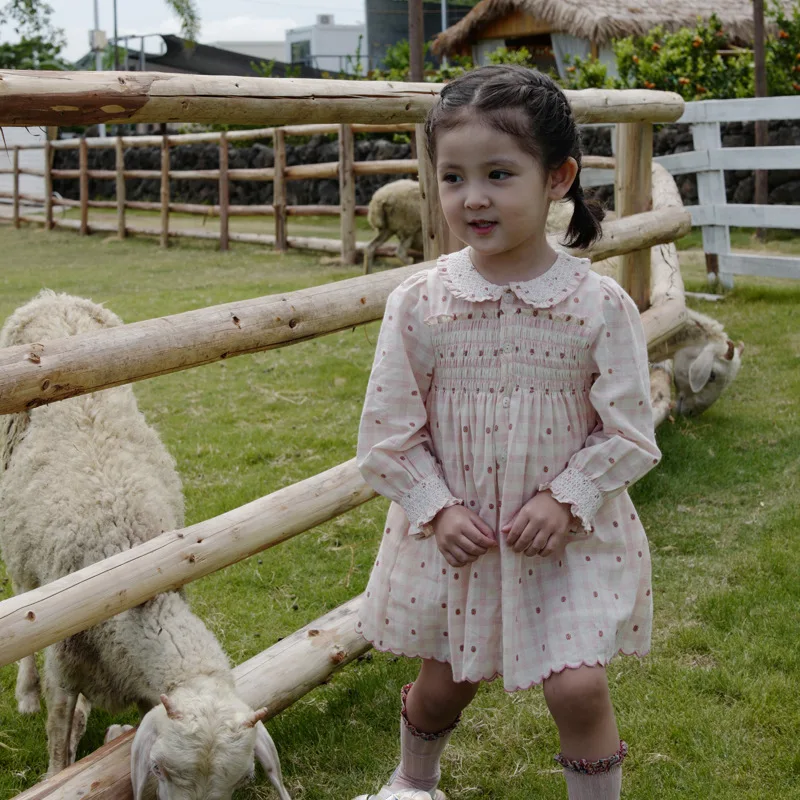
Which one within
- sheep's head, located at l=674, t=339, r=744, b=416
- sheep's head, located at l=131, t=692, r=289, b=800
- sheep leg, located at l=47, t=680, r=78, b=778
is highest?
sheep's head, located at l=674, t=339, r=744, b=416

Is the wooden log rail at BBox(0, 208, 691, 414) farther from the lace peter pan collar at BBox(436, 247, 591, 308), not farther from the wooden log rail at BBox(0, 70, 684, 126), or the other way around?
the lace peter pan collar at BBox(436, 247, 591, 308)

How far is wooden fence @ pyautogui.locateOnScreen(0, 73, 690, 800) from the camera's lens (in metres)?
2.04

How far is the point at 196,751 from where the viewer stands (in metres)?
2.16

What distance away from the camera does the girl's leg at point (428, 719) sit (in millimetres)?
2119

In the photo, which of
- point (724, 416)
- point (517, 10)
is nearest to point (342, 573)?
point (724, 416)

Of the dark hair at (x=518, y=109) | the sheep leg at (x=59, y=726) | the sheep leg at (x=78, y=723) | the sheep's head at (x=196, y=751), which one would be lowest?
the sheep leg at (x=78, y=723)

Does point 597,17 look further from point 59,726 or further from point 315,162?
point 59,726

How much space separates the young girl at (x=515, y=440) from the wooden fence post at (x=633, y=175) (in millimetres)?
2879

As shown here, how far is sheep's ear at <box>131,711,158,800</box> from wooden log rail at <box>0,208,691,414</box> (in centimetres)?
76

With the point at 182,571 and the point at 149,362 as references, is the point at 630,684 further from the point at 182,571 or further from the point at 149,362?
the point at 149,362

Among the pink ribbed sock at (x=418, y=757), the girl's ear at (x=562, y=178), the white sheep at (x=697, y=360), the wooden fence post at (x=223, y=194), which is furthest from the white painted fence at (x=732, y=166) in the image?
the wooden fence post at (x=223, y=194)

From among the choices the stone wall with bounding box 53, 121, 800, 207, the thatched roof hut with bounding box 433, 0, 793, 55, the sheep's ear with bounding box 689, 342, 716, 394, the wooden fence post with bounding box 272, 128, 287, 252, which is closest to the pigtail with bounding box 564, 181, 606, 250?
the sheep's ear with bounding box 689, 342, 716, 394

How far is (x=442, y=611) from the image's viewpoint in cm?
202

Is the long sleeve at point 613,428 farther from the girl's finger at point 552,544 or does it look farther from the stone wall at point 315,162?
the stone wall at point 315,162
